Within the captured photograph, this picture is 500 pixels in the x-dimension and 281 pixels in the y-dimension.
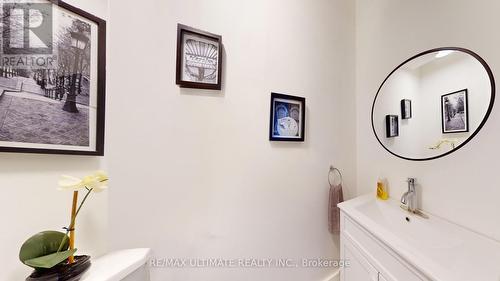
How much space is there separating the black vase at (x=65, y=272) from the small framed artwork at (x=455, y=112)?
173 centimetres

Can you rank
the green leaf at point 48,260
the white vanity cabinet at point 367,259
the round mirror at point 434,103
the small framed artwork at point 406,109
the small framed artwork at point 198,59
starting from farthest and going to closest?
the small framed artwork at point 406,109
the small framed artwork at point 198,59
the round mirror at point 434,103
the white vanity cabinet at point 367,259
the green leaf at point 48,260

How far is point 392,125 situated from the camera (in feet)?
3.87

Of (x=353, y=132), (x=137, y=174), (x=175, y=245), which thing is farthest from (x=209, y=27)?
(x=353, y=132)

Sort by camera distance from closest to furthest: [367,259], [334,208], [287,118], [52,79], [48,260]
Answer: [48,260], [52,79], [367,259], [287,118], [334,208]

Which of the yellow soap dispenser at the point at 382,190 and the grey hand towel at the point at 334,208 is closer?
the yellow soap dispenser at the point at 382,190

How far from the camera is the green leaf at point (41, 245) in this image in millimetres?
560

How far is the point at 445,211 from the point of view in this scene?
2.96 feet

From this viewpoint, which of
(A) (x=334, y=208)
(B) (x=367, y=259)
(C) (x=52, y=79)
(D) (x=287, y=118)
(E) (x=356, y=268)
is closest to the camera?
(C) (x=52, y=79)

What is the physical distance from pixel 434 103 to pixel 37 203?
1861 millimetres

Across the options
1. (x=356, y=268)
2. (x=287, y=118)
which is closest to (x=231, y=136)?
(x=287, y=118)

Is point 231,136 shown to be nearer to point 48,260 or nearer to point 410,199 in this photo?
point 48,260
